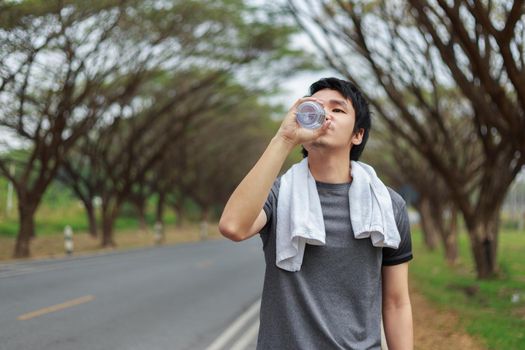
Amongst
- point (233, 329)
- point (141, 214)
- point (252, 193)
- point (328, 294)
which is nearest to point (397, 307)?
point (328, 294)

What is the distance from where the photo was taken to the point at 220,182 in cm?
6153

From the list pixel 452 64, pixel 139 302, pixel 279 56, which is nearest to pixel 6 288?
pixel 139 302

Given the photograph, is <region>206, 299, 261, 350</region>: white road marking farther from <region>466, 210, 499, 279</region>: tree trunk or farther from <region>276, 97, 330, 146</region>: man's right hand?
<region>276, 97, 330, 146</region>: man's right hand

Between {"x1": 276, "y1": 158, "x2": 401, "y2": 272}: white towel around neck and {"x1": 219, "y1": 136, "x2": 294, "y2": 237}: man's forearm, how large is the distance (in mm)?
161

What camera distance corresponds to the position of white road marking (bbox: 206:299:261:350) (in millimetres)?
8109

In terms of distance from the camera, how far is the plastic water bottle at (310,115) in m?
2.35

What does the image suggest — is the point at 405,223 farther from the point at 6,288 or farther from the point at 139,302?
the point at 6,288

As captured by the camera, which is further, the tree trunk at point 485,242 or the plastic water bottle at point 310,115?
the tree trunk at point 485,242

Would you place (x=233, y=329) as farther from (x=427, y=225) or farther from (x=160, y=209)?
(x=160, y=209)

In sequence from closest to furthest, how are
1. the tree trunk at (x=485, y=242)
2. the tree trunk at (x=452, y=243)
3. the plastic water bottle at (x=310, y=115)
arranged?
the plastic water bottle at (x=310, y=115) < the tree trunk at (x=485, y=242) < the tree trunk at (x=452, y=243)

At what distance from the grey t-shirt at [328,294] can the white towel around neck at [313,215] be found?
5cm

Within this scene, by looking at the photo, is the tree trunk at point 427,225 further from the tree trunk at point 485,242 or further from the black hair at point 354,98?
the black hair at point 354,98

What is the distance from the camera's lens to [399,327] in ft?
8.95

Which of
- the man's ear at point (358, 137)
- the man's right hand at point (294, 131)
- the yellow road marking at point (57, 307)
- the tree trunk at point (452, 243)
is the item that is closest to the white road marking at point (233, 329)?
the yellow road marking at point (57, 307)
